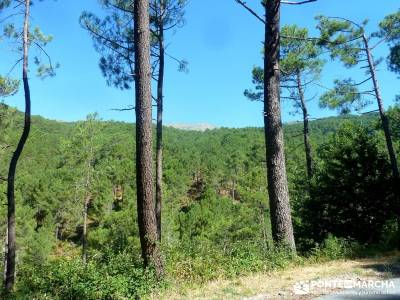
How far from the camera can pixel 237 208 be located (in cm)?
3969

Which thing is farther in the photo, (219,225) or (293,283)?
(219,225)

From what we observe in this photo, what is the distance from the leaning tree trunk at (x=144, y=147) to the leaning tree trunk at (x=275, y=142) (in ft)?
8.24

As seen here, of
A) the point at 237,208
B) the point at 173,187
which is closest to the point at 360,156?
Result: the point at 237,208

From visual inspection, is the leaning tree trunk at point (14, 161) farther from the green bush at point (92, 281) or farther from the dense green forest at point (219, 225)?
the green bush at point (92, 281)

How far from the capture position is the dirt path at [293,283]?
194 inches

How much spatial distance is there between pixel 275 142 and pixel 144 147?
2.74m

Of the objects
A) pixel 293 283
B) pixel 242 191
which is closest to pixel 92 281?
pixel 293 283

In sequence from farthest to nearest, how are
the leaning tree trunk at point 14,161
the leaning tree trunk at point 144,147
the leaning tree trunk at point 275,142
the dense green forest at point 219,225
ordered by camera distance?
the leaning tree trunk at point 14,161 < the leaning tree trunk at point 275,142 < the dense green forest at point 219,225 < the leaning tree trunk at point 144,147

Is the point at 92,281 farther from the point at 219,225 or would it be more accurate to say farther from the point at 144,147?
the point at 219,225

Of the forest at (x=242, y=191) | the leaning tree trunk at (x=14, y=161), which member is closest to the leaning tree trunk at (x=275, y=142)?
the forest at (x=242, y=191)

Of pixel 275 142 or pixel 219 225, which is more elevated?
pixel 275 142

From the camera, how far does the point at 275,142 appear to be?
761 centimetres

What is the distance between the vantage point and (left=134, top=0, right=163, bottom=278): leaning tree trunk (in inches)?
229

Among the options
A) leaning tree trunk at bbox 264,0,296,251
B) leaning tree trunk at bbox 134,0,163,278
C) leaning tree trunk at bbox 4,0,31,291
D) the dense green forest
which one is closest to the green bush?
the dense green forest
